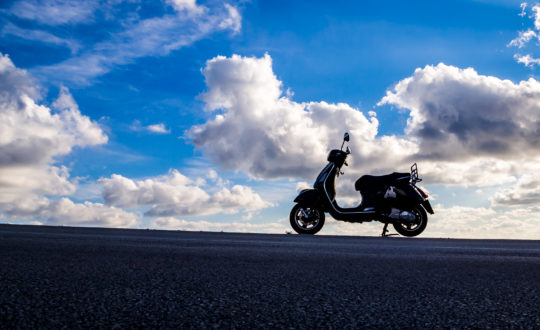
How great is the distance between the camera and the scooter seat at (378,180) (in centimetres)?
992

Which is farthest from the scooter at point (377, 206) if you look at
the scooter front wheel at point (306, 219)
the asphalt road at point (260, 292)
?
the asphalt road at point (260, 292)

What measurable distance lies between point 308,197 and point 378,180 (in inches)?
62.8

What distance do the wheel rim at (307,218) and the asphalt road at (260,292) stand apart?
5626 millimetres

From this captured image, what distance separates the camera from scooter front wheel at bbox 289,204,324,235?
971cm

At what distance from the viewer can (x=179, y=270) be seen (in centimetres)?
320

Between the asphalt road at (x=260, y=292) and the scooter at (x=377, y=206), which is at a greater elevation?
the scooter at (x=377, y=206)

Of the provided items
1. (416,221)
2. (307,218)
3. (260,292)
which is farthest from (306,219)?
(260,292)

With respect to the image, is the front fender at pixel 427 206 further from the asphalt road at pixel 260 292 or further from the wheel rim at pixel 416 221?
the asphalt road at pixel 260 292

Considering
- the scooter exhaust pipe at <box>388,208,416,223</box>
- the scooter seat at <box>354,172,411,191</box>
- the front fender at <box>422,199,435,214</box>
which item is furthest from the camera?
the scooter seat at <box>354,172,411,191</box>

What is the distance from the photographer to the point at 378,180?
32.8ft

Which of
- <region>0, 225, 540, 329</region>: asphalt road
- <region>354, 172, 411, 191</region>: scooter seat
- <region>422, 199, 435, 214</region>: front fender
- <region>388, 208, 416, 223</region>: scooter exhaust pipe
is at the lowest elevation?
<region>0, 225, 540, 329</region>: asphalt road

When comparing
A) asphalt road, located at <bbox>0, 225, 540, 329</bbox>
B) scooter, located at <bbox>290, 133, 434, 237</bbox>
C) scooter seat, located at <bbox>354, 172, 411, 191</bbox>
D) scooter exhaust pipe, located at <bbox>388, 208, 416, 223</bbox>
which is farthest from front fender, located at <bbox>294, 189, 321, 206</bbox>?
asphalt road, located at <bbox>0, 225, 540, 329</bbox>

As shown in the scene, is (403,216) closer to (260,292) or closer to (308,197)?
(308,197)

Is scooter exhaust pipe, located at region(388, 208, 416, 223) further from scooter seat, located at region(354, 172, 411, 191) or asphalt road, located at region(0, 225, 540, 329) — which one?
asphalt road, located at region(0, 225, 540, 329)
